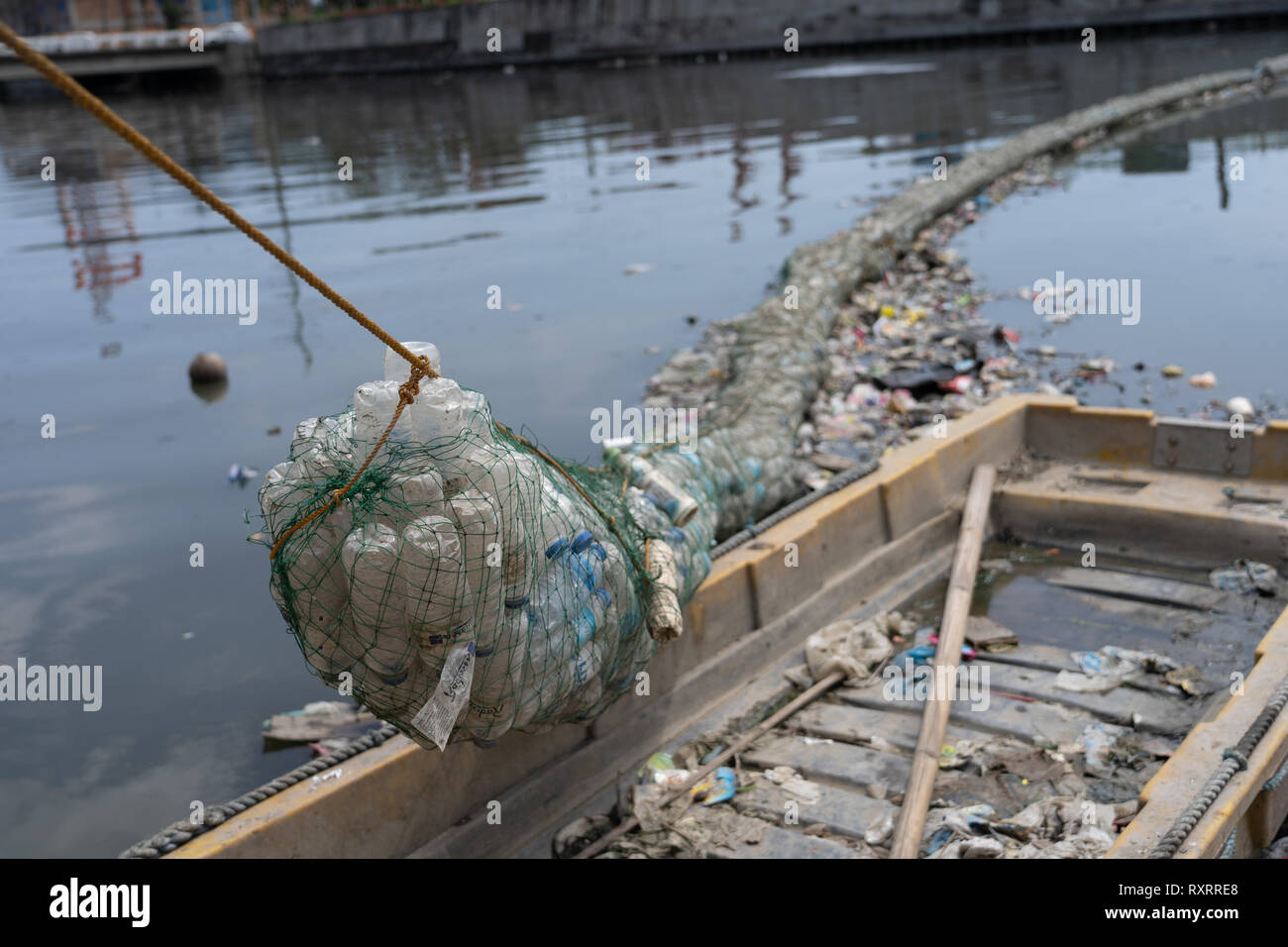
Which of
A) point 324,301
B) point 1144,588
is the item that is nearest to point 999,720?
point 1144,588

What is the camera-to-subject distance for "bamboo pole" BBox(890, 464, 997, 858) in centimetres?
350

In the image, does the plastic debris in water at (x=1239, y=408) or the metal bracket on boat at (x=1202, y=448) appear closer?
the metal bracket on boat at (x=1202, y=448)

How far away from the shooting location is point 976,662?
15.0 feet

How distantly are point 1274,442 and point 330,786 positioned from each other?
4369mm

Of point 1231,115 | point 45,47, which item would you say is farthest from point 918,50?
point 45,47

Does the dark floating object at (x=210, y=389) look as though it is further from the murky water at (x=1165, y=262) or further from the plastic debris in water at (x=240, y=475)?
the murky water at (x=1165, y=262)

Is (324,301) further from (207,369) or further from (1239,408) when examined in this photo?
(1239,408)

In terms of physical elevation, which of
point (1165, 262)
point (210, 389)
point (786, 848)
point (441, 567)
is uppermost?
point (1165, 262)

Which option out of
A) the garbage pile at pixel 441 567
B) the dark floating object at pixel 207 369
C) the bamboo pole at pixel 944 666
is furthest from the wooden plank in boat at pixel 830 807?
the dark floating object at pixel 207 369

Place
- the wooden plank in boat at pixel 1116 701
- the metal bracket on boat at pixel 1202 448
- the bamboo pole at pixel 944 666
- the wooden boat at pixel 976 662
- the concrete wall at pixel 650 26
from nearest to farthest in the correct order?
the wooden boat at pixel 976 662
the bamboo pole at pixel 944 666
the wooden plank in boat at pixel 1116 701
the metal bracket on boat at pixel 1202 448
the concrete wall at pixel 650 26

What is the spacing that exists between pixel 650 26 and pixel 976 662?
34280 millimetres

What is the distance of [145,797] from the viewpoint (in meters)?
4.48

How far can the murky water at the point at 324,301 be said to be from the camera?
514 cm

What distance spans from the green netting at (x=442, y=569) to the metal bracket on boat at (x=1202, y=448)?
3.41m
